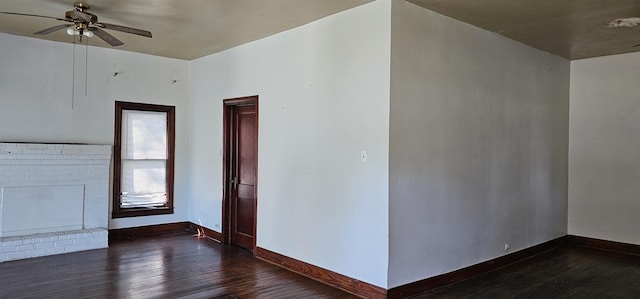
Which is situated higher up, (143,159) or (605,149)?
(605,149)

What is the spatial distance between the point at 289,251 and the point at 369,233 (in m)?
1.29

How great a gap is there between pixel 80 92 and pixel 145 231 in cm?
226

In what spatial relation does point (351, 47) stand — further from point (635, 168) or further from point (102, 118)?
point (635, 168)

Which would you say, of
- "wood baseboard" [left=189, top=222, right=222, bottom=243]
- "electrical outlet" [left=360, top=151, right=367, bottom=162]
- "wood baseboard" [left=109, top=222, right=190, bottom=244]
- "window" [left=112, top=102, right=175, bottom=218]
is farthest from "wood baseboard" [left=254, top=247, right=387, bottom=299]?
"window" [left=112, top=102, right=175, bottom=218]

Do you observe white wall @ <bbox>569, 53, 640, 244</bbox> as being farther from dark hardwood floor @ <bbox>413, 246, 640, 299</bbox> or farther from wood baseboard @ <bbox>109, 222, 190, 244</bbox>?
wood baseboard @ <bbox>109, 222, 190, 244</bbox>

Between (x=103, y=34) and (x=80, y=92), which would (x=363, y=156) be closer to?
(x=103, y=34)

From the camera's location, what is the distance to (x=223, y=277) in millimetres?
4555

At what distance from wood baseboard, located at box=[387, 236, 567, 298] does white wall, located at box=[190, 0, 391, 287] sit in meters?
0.29

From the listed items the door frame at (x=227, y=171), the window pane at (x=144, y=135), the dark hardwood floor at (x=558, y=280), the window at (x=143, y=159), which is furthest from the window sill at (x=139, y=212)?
the dark hardwood floor at (x=558, y=280)

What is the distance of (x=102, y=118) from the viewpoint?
20.5 ft

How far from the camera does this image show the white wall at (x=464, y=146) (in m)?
4.00

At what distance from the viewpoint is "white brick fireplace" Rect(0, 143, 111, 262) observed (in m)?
5.37

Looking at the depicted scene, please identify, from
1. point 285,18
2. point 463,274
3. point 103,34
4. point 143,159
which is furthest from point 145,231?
point 463,274

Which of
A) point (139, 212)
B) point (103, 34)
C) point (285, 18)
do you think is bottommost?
point (139, 212)
